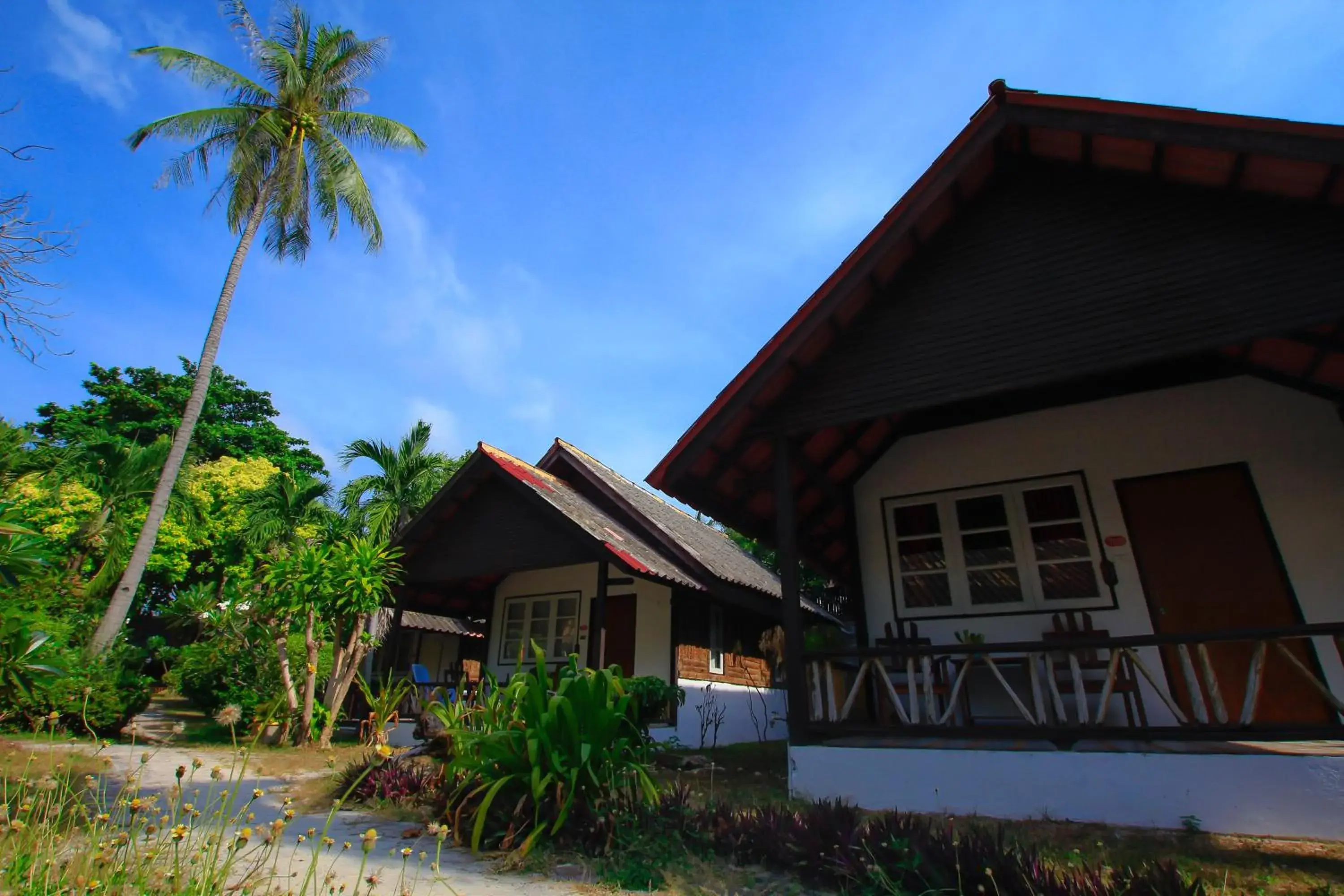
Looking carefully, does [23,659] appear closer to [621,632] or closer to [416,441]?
[621,632]

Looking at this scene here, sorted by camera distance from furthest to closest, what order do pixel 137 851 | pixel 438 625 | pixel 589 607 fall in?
1. pixel 438 625
2. pixel 589 607
3. pixel 137 851

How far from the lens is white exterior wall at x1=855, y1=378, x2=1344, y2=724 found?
6.59 meters

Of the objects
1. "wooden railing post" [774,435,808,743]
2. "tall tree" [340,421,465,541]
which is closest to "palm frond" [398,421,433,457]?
"tall tree" [340,421,465,541]

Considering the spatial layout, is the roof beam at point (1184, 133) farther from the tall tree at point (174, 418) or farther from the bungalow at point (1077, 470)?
the tall tree at point (174, 418)

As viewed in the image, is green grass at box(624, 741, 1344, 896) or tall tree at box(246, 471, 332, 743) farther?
tall tree at box(246, 471, 332, 743)

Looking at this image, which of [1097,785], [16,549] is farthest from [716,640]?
[16,549]

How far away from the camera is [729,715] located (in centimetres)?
1346

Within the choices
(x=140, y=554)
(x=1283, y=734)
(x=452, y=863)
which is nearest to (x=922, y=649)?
(x=1283, y=734)

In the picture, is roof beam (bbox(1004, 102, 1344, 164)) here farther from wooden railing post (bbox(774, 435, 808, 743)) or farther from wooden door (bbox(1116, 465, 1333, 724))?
wooden railing post (bbox(774, 435, 808, 743))

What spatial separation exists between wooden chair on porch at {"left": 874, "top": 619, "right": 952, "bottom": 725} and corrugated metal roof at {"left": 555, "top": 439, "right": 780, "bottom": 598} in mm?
5389

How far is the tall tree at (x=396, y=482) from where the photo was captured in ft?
71.9

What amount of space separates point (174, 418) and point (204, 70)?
976 inches

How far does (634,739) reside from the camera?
5.32m

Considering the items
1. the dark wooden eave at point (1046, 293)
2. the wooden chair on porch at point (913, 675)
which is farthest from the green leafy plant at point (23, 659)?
the wooden chair on porch at point (913, 675)
